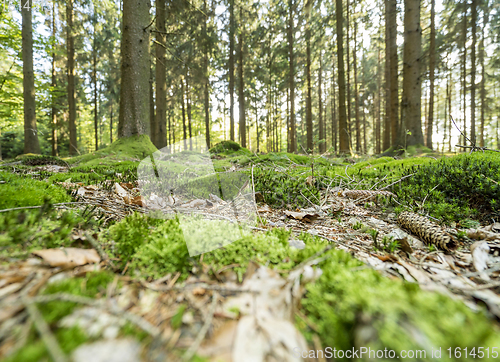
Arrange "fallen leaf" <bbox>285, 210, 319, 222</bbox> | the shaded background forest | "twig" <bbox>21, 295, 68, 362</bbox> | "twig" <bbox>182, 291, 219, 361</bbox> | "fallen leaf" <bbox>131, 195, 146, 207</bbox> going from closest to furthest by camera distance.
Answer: "twig" <bbox>21, 295, 68, 362</bbox> < "twig" <bbox>182, 291, 219, 361</bbox> < "fallen leaf" <bbox>131, 195, 146, 207</bbox> < "fallen leaf" <bbox>285, 210, 319, 222</bbox> < the shaded background forest

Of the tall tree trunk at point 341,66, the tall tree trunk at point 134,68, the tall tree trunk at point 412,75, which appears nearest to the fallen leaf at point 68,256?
the tall tree trunk at point 134,68

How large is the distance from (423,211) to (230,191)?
227 cm

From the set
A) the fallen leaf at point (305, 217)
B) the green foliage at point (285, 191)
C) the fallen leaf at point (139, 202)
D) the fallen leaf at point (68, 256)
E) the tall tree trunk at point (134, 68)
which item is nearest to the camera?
the fallen leaf at point (68, 256)

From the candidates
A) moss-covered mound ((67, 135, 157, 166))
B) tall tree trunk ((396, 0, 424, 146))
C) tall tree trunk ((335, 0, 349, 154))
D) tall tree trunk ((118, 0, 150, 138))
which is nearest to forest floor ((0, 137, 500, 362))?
moss-covered mound ((67, 135, 157, 166))

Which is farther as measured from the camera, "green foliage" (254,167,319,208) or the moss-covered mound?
the moss-covered mound

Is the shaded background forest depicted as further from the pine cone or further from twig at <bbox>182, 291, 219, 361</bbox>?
twig at <bbox>182, 291, 219, 361</bbox>

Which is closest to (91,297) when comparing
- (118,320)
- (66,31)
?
(118,320)

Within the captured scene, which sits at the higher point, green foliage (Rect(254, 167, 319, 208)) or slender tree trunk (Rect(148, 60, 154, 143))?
slender tree trunk (Rect(148, 60, 154, 143))

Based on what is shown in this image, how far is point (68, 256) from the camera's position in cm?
99

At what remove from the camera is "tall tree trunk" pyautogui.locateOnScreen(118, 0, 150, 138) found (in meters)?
5.69

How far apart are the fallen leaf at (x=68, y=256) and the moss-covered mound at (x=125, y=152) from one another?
451 cm

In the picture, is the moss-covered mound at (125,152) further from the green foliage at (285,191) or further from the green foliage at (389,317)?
the green foliage at (389,317)
